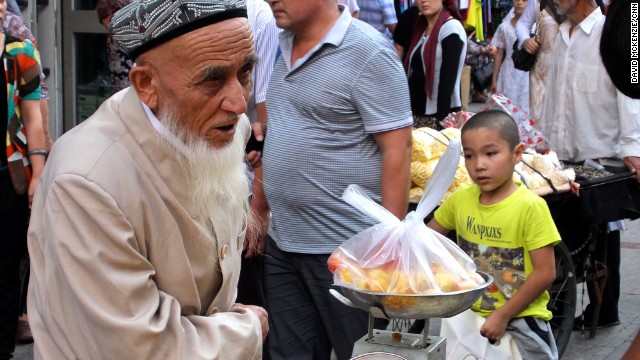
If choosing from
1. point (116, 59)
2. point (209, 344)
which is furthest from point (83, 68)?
point (209, 344)

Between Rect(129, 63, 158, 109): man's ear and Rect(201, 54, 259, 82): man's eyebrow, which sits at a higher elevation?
Rect(201, 54, 259, 82): man's eyebrow

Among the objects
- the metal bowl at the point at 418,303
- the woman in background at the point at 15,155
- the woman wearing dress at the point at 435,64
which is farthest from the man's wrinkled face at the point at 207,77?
the woman wearing dress at the point at 435,64

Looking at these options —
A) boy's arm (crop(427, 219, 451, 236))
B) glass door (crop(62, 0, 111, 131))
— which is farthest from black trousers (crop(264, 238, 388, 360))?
glass door (crop(62, 0, 111, 131))

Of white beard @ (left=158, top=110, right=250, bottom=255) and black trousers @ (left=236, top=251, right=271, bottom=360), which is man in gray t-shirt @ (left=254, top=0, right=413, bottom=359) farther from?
white beard @ (left=158, top=110, right=250, bottom=255)

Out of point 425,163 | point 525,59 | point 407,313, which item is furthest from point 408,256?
point 525,59

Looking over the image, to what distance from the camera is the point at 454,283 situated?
9.59 feet

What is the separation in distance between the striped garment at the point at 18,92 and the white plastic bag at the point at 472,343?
2379mm

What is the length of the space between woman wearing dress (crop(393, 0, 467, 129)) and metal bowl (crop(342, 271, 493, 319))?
14.0 ft

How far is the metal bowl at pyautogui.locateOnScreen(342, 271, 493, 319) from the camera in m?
2.78

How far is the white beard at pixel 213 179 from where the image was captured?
2328 millimetres

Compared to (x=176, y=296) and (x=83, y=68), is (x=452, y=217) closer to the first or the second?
(x=176, y=296)

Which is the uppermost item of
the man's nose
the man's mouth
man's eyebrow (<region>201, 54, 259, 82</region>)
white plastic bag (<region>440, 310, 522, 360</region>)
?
man's eyebrow (<region>201, 54, 259, 82</region>)

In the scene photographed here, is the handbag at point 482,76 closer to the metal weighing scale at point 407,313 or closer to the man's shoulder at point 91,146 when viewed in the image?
the metal weighing scale at point 407,313

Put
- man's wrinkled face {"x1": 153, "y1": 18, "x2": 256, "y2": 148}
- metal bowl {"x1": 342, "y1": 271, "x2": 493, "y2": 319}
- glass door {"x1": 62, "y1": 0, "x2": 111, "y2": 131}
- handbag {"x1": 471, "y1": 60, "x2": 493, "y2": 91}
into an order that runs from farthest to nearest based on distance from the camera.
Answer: handbag {"x1": 471, "y1": 60, "x2": 493, "y2": 91} < glass door {"x1": 62, "y1": 0, "x2": 111, "y2": 131} < metal bowl {"x1": 342, "y1": 271, "x2": 493, "y2": 319} < man's wrinkled face {"x1": 153, "y1": 18, "x2": 256, "y2": 148}
